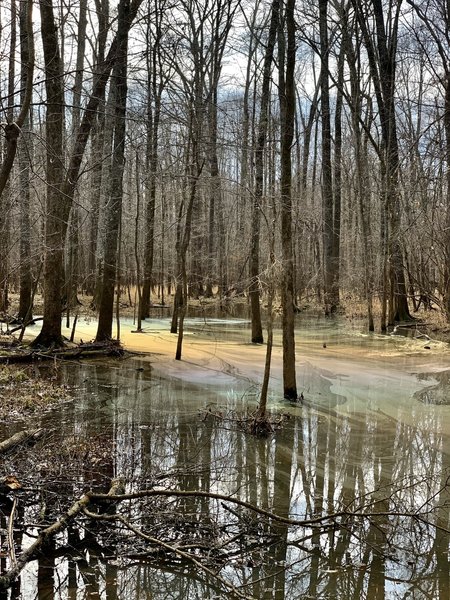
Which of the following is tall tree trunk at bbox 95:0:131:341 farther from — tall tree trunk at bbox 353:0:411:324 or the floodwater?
tall tree trunk at bbox 353:0:411:324

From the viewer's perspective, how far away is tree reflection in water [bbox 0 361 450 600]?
3627 millimetres

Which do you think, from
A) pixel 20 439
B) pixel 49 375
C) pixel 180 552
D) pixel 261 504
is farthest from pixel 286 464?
pixel 49 375

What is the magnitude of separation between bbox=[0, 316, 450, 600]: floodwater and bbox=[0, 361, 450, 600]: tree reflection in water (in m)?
0.01

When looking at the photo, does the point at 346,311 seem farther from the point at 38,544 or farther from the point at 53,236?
the point at 38,544

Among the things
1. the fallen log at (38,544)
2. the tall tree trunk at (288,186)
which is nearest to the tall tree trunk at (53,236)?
the tall tree trunk at (288,186)

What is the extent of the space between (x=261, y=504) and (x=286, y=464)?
1.15 metres

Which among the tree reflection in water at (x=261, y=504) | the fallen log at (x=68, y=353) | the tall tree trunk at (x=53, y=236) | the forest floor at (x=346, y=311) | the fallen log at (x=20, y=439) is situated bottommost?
the tree reflection in water at (x=261, y=504)

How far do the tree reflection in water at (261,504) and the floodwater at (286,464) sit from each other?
0.01 metres

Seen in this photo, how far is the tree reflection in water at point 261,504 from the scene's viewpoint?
363 cm

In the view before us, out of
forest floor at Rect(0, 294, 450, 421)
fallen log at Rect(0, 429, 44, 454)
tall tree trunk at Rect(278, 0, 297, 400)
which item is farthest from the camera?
tall tree trunk at Rect(278, 0, 297, 400)

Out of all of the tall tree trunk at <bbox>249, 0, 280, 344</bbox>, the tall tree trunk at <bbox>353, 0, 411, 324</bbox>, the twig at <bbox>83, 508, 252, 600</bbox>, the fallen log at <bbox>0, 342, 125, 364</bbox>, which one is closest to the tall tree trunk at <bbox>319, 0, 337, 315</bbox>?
the tall tree trunk at <bbox>353, 0, 411, 324</bbox>

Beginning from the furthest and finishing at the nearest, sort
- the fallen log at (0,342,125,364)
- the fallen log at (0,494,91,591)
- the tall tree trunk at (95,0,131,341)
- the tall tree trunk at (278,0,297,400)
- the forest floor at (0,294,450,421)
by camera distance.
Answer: the tall tree trunk at (95,0,131,341) → the fallen log at (0,342,125,364) → the tall tree trunk at (278,0,297,400) → the forest floor at (0,294,450,421) → the fallen log at (0,494,91,591)

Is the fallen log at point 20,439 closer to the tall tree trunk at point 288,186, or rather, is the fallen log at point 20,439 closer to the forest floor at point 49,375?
the forest floor at point 49,375

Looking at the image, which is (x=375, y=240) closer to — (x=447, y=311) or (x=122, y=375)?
(x=447, y=311)
